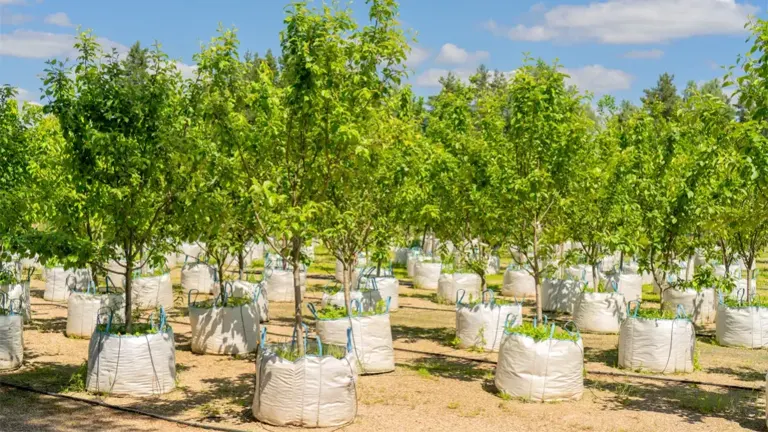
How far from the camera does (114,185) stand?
10680 millimetres

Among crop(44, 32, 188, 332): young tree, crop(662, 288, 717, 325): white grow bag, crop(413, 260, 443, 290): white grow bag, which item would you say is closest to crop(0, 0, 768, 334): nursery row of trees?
crop(44, 32, 188, 332): young tree

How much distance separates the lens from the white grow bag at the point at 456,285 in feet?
69.8

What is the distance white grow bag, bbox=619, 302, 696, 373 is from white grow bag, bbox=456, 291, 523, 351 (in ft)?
7.31

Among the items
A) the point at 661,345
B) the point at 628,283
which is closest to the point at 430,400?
the point at 661,345

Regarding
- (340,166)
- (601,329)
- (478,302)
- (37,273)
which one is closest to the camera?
(340,166)

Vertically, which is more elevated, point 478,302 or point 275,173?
point 275,173

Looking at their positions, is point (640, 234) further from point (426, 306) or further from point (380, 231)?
point (426, 306)

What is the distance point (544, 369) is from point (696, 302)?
Result: 8.95 m

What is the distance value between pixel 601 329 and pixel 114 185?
35.3ft

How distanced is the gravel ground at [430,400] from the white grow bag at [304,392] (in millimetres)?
270

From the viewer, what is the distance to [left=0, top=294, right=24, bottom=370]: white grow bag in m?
12.1

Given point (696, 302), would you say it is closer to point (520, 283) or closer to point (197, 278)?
point (520, 283)

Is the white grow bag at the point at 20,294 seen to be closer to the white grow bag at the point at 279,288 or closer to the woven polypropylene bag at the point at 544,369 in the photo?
the white grow bag at the point at 279,288

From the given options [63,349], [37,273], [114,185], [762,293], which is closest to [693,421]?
[114,185]
